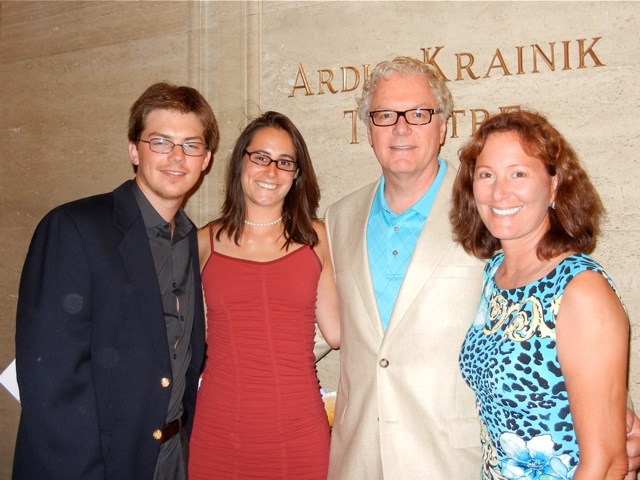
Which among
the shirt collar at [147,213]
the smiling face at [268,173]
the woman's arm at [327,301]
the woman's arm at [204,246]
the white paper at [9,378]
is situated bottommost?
the white paper at [9,378]

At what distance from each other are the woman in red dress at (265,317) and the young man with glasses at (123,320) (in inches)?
4.9

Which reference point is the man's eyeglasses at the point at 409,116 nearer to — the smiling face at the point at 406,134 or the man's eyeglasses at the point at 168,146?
the smiling face at the point at 406,134

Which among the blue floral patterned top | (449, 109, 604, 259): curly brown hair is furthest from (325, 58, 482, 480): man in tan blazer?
(449, 109, 604, 259): curly brown hair

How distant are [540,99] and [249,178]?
1670 mm

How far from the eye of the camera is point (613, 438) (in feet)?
5.36

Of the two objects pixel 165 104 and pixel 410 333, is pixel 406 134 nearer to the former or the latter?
pixel 410 333

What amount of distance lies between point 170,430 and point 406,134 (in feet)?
5.61

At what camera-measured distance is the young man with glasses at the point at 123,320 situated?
6.52 ft

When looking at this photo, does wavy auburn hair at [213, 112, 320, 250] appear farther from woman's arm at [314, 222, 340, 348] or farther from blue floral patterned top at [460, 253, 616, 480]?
blue floral patterned top at [460, 253, 616, 480]

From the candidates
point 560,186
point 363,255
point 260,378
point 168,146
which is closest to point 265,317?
point 260,378

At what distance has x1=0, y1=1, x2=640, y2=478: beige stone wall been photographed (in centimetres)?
293

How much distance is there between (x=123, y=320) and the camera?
7.23 ft

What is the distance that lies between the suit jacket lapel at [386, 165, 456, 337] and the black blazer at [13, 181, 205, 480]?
100 cm

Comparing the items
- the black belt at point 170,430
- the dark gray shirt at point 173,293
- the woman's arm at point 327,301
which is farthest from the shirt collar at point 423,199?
the black belt at point 170,430
